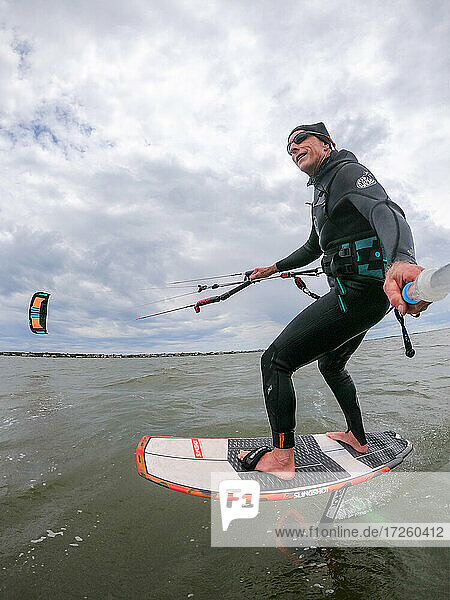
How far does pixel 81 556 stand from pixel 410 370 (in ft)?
37.3

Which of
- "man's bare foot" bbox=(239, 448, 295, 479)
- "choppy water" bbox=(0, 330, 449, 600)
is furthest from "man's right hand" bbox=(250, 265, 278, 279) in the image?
"choppy water" bbox=(0, 330, 449, 600)

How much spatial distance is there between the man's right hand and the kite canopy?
9.59m

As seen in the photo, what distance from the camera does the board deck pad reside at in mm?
2865

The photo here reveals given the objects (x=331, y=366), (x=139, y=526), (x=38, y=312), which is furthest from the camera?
(x=38, y=312)

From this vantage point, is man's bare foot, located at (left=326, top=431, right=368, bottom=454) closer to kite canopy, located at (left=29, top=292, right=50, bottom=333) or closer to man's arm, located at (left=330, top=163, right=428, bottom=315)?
man's arm, located at (left=330, top=163, right=428, bottom=315)

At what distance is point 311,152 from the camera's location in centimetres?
329

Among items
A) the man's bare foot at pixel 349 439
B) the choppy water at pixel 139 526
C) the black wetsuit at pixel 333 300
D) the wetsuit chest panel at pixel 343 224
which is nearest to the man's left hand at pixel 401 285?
the black wetsuit at pixel 333 300

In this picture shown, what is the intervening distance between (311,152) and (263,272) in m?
1.60

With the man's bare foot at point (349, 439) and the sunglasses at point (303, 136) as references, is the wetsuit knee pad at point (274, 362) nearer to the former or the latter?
the man's bare foot at point (349, 439)

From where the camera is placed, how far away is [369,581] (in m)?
2.09

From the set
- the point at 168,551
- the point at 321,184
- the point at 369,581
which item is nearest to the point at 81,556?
the point at 168,551

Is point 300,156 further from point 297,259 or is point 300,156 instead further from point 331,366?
point 331,366

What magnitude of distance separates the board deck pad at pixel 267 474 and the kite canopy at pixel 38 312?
9.53 m

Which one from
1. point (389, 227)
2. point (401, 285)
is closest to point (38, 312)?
point (389, 227)
